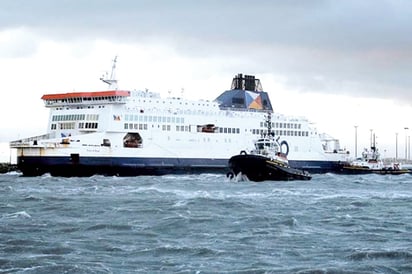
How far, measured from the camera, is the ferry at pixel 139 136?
62969 millimetres

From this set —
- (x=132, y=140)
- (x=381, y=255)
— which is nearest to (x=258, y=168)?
(x=132, y=140)

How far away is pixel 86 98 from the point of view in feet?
232

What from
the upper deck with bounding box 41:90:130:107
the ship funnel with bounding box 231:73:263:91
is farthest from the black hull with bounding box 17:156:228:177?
the ship funnel with bounding box 231:73:263:91

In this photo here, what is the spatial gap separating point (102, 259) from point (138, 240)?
3070mm

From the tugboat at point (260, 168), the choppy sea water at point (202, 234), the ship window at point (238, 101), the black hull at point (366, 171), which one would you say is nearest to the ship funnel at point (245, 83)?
the ship window at point (238, 101)

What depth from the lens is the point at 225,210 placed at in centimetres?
3058

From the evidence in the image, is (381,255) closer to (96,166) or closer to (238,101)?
(96,166)

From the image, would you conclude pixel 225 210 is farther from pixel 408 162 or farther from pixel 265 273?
pixel 408 162

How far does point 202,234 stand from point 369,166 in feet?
226

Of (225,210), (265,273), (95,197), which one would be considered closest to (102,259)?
(265,273)

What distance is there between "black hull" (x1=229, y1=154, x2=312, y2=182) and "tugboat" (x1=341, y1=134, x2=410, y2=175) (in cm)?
2779

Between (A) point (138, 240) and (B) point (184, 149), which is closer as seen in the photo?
(A) point (138, 240)

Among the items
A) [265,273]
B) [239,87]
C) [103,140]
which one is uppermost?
[239,87]

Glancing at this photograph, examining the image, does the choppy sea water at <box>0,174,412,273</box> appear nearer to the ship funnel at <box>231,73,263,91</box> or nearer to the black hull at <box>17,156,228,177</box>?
the black hull at <box>17,156,228,177</box>
